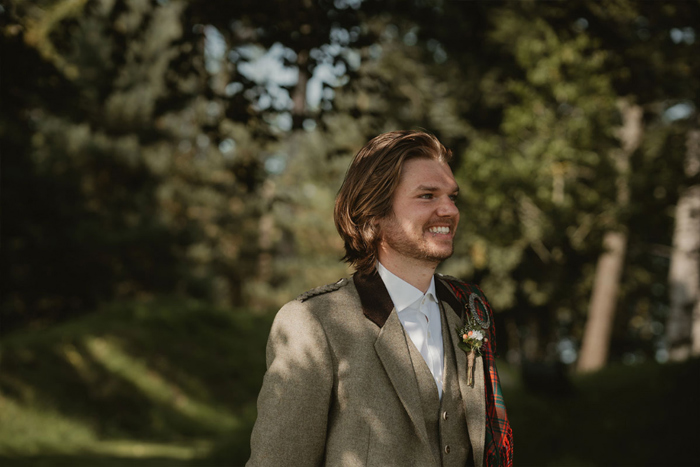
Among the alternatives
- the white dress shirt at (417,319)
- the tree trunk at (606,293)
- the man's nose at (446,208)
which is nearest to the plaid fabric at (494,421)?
the white dress shirt at (417,319)

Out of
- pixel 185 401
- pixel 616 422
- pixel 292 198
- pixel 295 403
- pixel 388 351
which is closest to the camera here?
pixel 295 403

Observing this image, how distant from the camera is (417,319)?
8.25 feet

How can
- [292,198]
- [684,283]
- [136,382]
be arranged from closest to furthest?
[292,198] < [136,382] < [684,283]

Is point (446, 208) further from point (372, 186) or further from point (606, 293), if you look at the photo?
point (606, 293)

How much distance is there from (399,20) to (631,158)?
37.8ft

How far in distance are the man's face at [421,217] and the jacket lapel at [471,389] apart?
0.23 m

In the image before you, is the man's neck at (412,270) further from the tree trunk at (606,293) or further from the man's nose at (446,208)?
the tree trunk at (606,293)

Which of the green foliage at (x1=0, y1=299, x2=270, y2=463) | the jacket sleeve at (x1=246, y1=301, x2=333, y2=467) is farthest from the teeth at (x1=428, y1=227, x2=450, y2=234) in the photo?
the green foliage at (x1=0, y1=299, x2=270, y2=463)

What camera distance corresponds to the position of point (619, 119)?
1892 centimetres

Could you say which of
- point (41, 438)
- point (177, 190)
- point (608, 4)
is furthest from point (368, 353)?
point (177, 190)

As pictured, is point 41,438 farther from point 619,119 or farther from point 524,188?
point 619,119

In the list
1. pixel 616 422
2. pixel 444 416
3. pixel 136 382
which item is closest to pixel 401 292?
pixel 444 416

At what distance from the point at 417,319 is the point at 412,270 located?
17 centimetres

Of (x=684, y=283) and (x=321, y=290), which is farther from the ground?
(x=684, y=283)
